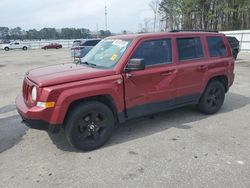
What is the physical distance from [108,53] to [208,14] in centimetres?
3858

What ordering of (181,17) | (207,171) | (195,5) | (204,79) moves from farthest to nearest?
1. (181,17)
2. (195,5)
3. (204,79)
4. (207,171)

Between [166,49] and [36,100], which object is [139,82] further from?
[36,100]

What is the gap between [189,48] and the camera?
5.30m

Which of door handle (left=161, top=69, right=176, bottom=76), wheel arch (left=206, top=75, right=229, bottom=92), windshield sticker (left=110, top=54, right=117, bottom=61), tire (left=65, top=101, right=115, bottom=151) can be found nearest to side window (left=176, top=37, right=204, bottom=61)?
door handle (left=161, top=69, right=176, bottom=76)

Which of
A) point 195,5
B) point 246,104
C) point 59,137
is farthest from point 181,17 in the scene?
point 59,137

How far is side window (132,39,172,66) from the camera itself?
466 cm

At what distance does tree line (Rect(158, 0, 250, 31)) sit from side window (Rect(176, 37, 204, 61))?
3227 cm

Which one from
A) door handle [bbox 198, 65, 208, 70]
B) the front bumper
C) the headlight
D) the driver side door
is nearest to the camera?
the front bumper

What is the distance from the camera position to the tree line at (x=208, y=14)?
114 ft

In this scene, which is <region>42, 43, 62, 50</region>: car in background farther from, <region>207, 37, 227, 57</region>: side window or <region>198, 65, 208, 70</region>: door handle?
<region>198, 65, 208, 70</region>: door handle

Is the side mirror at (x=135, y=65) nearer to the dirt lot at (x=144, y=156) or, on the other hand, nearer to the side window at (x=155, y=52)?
the side window at (x=155, y=52)

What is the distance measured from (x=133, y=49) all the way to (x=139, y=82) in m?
0.58

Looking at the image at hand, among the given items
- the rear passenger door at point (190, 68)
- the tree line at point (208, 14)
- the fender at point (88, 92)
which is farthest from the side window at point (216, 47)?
the tree line at point (208, 14)

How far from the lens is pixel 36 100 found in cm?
391
